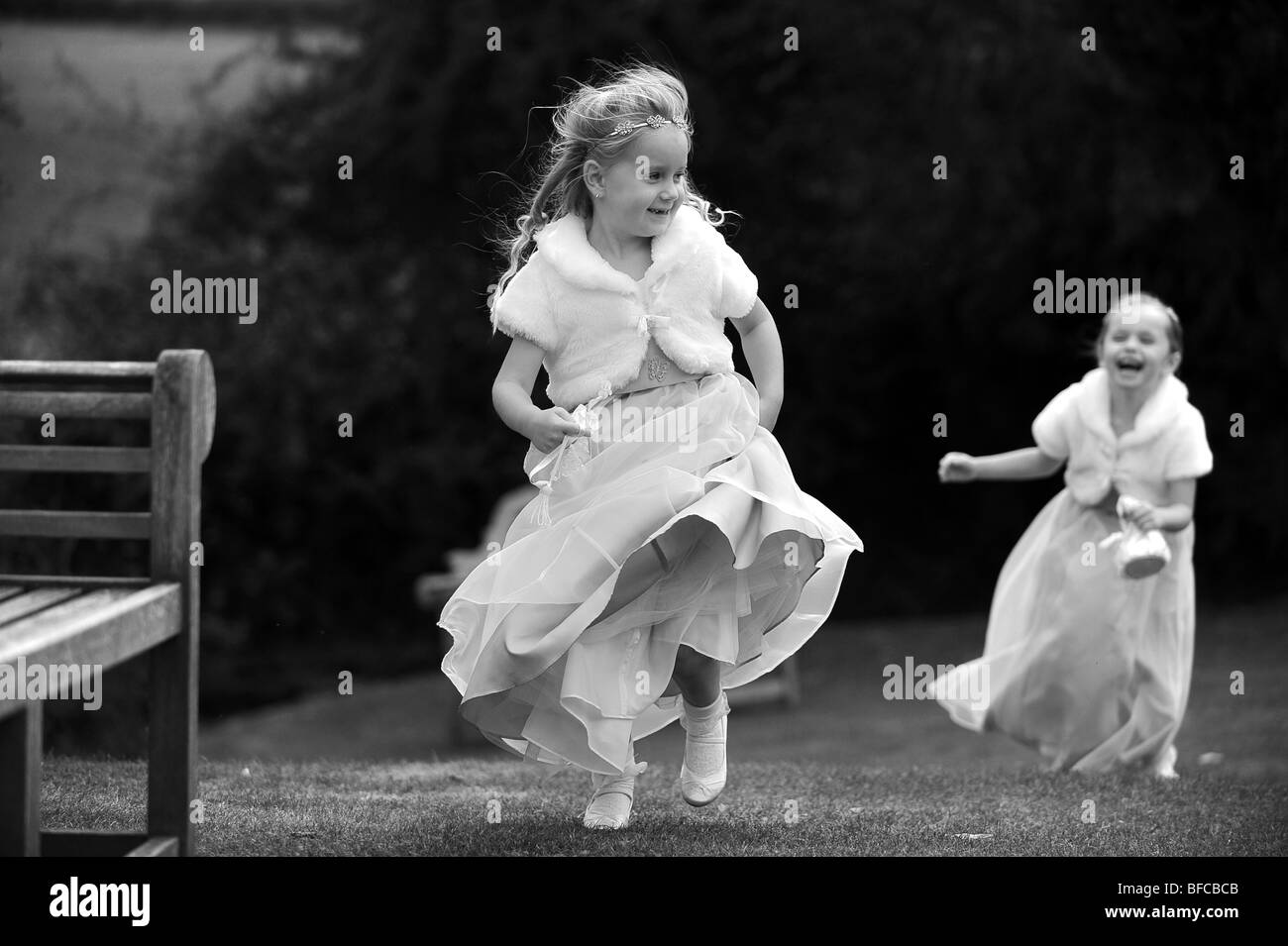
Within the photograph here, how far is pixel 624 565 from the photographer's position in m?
3.56

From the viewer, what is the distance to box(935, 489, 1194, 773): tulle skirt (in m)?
5.04

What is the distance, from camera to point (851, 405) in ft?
36.5

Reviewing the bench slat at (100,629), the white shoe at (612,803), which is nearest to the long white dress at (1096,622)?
the white shoe at (612,803)

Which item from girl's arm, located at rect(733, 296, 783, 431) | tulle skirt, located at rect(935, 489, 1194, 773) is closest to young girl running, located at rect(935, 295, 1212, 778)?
tulle skirt, located at rect(935, 489, 1194, 773)

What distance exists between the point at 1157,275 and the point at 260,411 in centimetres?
584

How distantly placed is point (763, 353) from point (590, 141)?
2.13 feet

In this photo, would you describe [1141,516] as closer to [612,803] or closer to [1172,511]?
[1172,511]

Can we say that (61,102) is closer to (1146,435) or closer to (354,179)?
(354,179)

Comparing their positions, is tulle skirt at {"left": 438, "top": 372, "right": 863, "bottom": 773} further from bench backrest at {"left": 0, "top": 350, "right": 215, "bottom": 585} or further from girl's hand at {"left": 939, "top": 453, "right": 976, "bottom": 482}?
girl's hand at {"left": 939, "top": 453, "right": 976, "bottom": 482}

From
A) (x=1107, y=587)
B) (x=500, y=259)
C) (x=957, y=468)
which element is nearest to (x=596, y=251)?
(x=957, y=468)

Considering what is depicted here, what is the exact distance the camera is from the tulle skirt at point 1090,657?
5043 mm

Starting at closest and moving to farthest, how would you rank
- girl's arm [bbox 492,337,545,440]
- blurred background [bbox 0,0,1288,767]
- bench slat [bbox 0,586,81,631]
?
bench slat [bbox 0,586,81,631], girl's arm [bbox 492,337,545,440], blurred background [bbox 0,0,1288,767]

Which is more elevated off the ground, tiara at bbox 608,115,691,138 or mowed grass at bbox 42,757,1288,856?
tiara at bbox 608,115,691,138

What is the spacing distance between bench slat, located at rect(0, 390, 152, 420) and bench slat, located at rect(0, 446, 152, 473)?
2.8 inches
